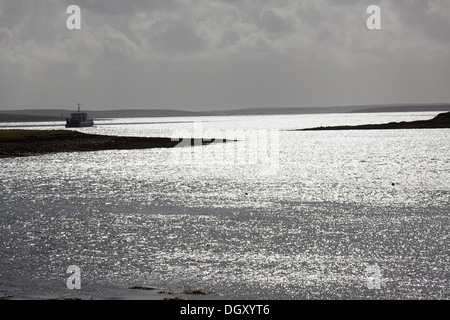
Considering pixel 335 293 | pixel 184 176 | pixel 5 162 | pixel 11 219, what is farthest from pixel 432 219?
pixel 5 162

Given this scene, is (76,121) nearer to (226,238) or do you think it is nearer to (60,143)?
(60,143)

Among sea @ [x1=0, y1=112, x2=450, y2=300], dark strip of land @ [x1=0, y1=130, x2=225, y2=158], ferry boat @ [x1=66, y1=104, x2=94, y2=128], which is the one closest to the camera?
sea @ [x1=0, y1=112, x2=450, y2=300]

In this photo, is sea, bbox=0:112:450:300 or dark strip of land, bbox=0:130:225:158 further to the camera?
dark strip of land, bbox=0:130:225:158

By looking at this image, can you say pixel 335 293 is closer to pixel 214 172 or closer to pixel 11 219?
pixel 11 219

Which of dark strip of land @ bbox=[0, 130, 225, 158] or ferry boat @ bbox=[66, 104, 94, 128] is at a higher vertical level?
ferry boat @ bbox=[66, 104, 94, 128]

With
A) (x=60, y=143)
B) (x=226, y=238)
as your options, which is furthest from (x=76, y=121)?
(x=226, y=238)

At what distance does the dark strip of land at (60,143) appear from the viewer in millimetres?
87188

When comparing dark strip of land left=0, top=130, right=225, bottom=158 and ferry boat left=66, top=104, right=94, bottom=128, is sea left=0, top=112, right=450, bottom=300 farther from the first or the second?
ferry boat left=66, top=104, right=94, bottom=128

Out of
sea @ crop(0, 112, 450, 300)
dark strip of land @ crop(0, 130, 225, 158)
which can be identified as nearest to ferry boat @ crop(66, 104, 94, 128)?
dark strip of land @ crop(0, 130, 225, 158)

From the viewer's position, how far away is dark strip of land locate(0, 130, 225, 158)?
286 ft

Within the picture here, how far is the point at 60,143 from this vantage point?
327 feet

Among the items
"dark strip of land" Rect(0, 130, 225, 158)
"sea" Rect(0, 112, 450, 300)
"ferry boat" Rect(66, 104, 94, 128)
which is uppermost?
"ferry boat" Rect(66, 104, 94, 128)

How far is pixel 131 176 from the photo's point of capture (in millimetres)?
56469
